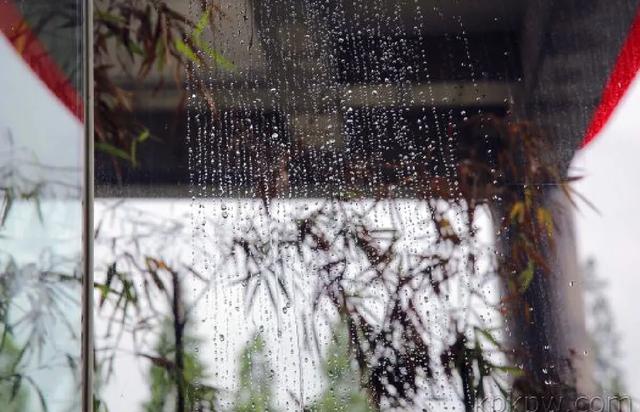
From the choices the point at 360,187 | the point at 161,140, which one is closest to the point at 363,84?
the point at 360,187

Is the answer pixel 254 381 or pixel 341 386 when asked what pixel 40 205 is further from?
pixel 341 386

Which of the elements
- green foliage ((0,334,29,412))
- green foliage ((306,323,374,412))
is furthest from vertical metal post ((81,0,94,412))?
green foliage ((306,323,374,412))

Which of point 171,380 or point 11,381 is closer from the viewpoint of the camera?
point 11,381

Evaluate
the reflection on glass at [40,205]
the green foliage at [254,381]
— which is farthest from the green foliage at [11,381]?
Answer: the green foliage at [254,381]

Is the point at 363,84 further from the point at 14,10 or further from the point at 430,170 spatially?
the point at 14,10

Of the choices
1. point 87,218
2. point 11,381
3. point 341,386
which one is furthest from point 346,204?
point 11,381

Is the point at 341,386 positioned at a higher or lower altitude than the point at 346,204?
lower

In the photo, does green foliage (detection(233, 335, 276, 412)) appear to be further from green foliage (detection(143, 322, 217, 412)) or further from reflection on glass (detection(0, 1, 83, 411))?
reflection on glass (detection(0, 1, 83, 411))
